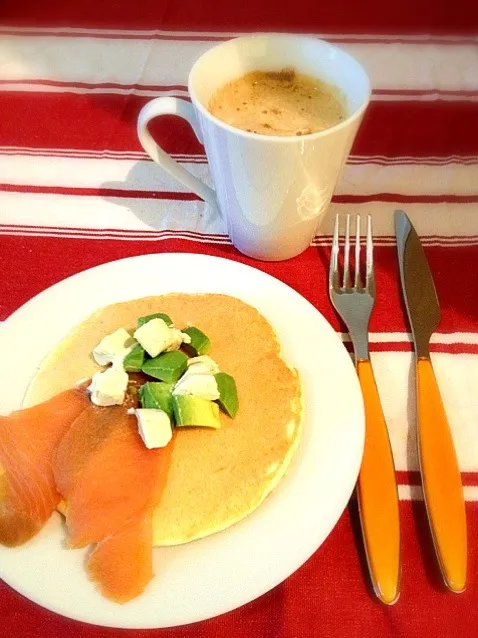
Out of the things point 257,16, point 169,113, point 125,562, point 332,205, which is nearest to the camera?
point 125,562

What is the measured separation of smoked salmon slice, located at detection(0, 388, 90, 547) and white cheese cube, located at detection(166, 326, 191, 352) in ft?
0.42

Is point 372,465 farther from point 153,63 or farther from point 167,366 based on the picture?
point 153,63

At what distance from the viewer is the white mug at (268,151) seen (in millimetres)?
806

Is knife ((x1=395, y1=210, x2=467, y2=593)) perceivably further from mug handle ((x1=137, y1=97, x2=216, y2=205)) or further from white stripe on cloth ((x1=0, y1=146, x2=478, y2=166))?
mug handle ((x1=137, y1=97, x2=216, y2=205))

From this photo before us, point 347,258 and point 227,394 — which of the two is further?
point 347,258

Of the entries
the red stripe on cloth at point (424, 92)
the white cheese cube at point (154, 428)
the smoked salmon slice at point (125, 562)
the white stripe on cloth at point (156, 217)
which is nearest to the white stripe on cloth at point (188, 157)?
the white stripe on cloth at point (156, 217)

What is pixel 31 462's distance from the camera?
27.4 inches

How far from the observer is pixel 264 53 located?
950mm

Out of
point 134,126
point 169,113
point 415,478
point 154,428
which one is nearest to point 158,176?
point 134,126

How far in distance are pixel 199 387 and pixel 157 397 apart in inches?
2.1

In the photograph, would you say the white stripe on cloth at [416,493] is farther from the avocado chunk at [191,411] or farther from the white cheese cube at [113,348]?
the white cheese cube at [113,348]

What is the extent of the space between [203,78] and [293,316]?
385mm

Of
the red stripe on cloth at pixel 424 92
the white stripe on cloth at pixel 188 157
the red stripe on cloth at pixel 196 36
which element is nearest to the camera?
the white stripe on cloth at pixel 188 157

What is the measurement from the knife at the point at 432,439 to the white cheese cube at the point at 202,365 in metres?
0.29
